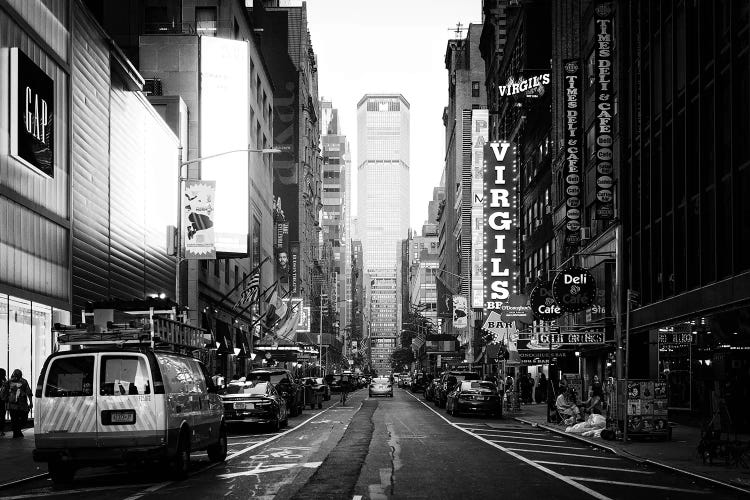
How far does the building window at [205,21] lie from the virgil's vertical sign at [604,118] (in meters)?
30.5

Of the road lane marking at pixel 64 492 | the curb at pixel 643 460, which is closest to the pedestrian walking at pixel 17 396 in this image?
the road lane marking at pixel 64 492

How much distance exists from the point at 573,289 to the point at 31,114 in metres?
19.3

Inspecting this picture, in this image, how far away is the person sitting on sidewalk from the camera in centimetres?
3241

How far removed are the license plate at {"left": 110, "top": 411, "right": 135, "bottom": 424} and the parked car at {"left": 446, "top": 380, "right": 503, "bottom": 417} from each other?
2565cm

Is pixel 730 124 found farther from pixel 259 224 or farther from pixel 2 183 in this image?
pixel 259 224

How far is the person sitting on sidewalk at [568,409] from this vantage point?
32406 millimetres

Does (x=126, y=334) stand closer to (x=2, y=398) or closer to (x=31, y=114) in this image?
(x=2, y=398)

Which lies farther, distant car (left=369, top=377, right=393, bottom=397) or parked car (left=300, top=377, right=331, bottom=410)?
distant car (left=369, top=377, right=393, bottom=397)

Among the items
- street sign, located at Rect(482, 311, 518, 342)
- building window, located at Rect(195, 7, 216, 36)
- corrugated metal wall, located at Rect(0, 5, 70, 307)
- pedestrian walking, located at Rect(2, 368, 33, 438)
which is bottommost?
pedestrian walking, located at Rect(2, 368, 33, 438)

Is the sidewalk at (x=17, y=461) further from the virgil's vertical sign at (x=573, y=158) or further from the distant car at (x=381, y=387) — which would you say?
the distant car at (x=381, y=387)

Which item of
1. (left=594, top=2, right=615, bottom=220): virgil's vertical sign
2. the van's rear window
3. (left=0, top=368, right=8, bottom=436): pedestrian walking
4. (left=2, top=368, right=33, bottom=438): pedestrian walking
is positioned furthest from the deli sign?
(left=594, top=2, right=615, bottom=220): virgil's vertical sign

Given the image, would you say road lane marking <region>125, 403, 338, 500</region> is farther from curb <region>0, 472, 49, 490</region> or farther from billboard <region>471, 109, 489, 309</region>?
billboard <region>471, 109, 489, 309</region>

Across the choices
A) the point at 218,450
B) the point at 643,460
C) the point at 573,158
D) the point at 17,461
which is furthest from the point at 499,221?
the point at 17,461

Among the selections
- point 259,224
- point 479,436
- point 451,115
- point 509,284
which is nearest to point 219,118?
point 259,224
